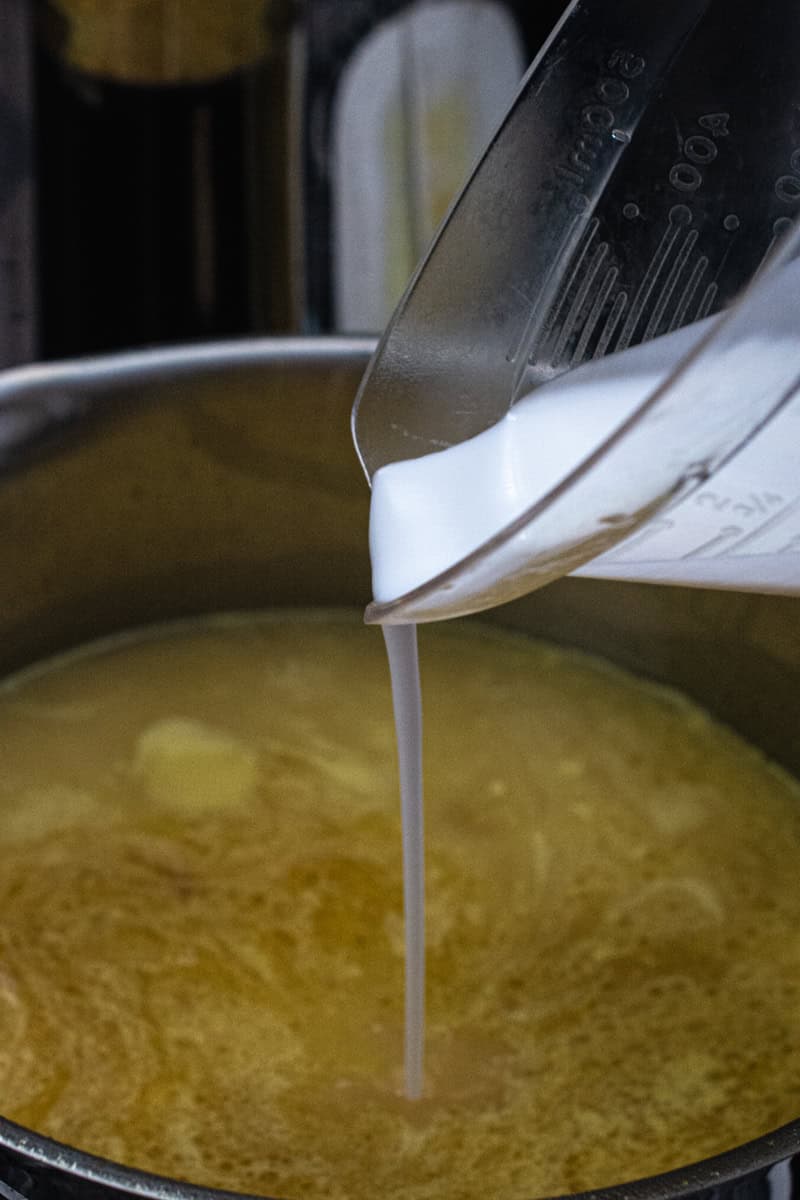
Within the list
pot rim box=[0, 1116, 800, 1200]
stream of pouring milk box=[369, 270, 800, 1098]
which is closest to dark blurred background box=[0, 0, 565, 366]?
stream of pouring milk box=[369, 270, 800, 1098]

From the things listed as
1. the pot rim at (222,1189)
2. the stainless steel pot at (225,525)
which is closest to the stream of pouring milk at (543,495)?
the pot rim at (222,1189)

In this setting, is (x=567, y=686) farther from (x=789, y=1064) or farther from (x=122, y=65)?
(x=122, y=65)

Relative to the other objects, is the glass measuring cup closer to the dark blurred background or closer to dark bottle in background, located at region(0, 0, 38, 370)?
the dark blurred background

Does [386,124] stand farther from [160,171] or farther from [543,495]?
[543,495]

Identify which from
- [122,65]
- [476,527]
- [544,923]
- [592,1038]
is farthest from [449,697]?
[122,65]

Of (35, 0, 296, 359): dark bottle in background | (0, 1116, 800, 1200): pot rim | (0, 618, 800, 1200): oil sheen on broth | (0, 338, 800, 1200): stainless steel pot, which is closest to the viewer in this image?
(0, 1116, 800, 1200): pot rim
